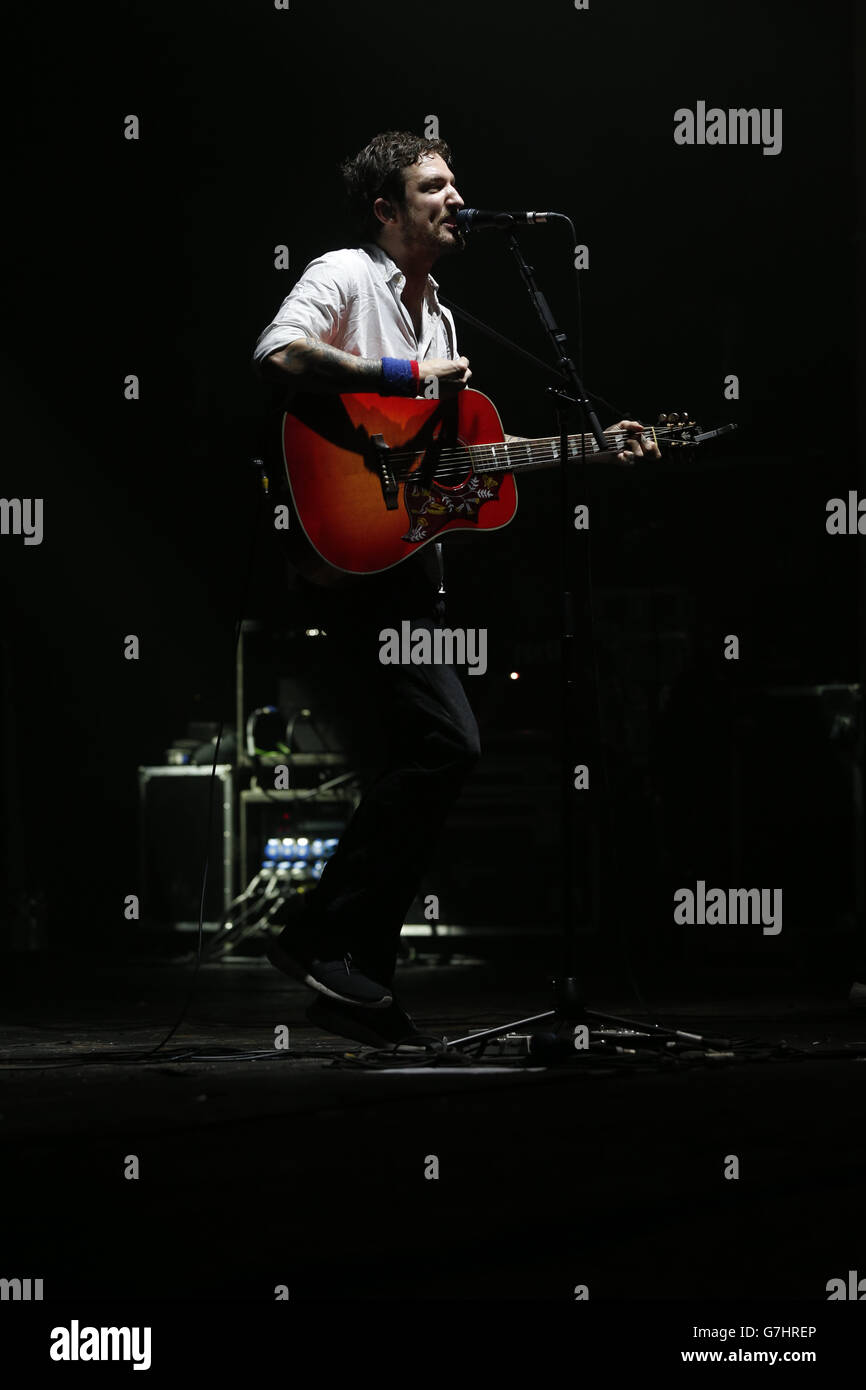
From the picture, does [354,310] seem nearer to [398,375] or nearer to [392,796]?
[398,375]

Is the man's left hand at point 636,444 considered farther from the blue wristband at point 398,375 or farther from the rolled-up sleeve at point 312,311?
the rolled-up sleeve at point 312,311

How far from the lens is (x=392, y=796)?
2.83 meters

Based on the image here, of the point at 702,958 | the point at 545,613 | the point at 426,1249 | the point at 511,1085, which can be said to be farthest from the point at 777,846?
the point at 426,1249

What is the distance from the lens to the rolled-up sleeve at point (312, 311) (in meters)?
2.78

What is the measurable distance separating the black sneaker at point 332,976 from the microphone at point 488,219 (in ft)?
5.04

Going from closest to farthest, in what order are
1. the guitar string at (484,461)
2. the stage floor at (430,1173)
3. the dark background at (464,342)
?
the stage floor at (430,1173), the guitar string at (484,461), the dark background at (464,342)

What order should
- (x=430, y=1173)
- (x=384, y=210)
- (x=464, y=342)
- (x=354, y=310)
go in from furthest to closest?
1. (x=464, y=342)
2. (x=384, y=210)
3. (x=354, y=310)
4. (x=430, y=1173)

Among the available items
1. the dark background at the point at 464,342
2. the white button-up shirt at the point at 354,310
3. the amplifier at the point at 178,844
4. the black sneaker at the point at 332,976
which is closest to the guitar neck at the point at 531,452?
the white button-up shirt at the point at 354,310

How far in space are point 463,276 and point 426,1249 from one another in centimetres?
520

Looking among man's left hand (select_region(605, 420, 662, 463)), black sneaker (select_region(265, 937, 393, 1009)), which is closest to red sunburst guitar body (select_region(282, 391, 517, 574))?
man's left hand (select_region(605, 420, 662, 463))

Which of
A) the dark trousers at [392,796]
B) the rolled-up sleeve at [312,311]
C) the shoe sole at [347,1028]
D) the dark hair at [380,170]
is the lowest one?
the shoe sole at [347,1028]

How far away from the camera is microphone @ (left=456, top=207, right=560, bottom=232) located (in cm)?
295

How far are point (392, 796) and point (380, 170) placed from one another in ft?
4.43

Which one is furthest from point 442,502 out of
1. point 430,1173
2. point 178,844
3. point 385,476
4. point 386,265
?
point 178,844
